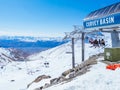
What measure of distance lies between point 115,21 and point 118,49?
342 cm

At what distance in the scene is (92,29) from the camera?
29.2 meters

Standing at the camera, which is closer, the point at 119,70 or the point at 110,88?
the point at 110,88

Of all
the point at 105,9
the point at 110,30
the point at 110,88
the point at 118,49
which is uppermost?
the point at 105,9

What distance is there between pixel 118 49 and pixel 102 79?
749cm

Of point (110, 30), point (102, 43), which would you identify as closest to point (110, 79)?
point (110, 30)

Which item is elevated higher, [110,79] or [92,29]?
[92,29]

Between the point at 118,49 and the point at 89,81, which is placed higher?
the point at 118,49

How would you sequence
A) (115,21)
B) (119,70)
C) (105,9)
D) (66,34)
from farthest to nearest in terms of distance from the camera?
(66,34)
(105,9)
(115,21)
(119,70)

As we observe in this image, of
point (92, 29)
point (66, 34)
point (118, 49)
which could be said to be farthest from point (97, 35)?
point (118, 49)

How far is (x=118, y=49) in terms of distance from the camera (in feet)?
74.2

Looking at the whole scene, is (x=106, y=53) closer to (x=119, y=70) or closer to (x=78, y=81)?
(x=119, y=70)

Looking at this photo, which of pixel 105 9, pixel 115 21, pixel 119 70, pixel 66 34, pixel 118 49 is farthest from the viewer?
pixel 66 34

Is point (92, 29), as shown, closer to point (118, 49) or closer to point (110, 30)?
point (110, 30)

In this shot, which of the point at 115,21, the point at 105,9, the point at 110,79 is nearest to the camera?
the point at 110,79
